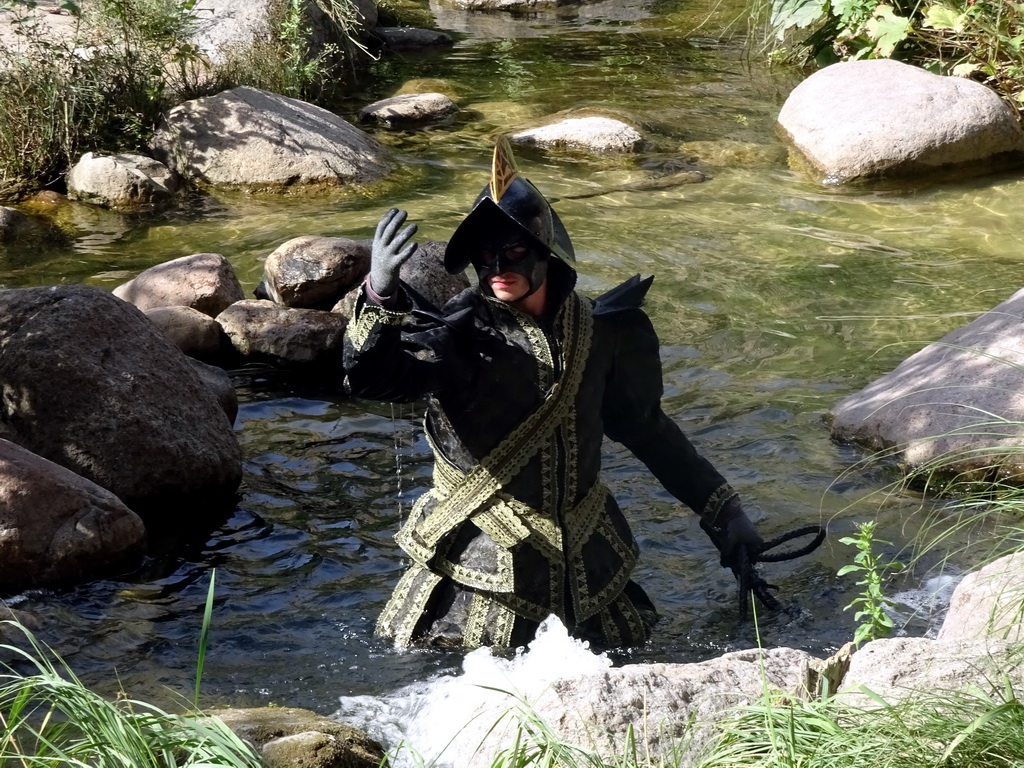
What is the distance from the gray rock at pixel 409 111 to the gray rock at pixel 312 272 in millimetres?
4841

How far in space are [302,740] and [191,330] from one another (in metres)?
4.32

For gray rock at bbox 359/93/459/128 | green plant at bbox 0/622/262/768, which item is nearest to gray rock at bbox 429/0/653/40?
gray rock at bbox 359/93/459/128

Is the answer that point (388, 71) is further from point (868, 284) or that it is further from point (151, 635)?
point (151, 635)

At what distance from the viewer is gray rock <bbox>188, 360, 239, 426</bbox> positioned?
6.32 metres

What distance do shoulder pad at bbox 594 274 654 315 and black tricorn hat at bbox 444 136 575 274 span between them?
13.2 inches

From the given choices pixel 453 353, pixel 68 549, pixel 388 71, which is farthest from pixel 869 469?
pixel 388 71

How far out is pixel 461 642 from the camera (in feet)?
12.7

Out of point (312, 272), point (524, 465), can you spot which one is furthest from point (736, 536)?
point (312, 272)

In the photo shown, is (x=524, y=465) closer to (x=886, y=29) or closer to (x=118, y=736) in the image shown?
(x=118, y=736)

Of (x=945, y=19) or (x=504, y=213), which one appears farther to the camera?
(x=945, y=19)

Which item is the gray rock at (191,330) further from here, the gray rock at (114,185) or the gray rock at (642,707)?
the gray rock at (642,707)

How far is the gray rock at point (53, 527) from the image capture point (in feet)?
15.8

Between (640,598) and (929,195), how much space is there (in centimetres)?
679

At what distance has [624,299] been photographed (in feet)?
12.9
